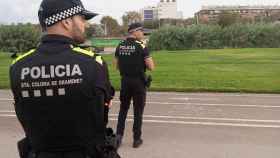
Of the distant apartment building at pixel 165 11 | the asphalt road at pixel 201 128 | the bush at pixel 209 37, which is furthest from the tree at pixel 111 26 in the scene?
the asphalt road at pixel 201 128

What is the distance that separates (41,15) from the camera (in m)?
2.53

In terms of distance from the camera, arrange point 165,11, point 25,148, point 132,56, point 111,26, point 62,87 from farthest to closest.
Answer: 1. point 165,11
2. point 111,26
3. point 132,56
4. point 25,148
5. point 62,87

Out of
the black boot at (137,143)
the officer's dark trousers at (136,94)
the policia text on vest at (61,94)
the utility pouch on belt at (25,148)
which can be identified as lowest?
the black boot at (137,143)

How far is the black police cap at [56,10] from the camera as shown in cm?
246

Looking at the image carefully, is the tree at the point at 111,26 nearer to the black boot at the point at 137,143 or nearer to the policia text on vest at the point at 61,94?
the black boot at the point at 137,143

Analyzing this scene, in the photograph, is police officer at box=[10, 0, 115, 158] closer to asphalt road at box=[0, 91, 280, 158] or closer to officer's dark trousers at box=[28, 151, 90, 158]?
officer's dark trousers at box=[28, 151, 90, 158]

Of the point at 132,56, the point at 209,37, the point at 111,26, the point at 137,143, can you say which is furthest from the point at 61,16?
the point at 111,26

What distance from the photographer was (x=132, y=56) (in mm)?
6617

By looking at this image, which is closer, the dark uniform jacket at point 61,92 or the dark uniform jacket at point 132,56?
the dark uniform jacket at point 61,92

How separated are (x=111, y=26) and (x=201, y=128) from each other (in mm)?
89410

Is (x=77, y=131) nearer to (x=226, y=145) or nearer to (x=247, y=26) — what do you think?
(x=226, y=145)

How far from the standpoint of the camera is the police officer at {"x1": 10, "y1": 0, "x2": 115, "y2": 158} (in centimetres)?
243

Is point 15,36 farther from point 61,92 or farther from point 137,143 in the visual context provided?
point 61,92

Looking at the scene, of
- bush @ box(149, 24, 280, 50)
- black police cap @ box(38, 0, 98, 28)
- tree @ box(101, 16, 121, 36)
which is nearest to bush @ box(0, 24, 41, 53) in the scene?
bush @ box(149, 24, 280, 50)
